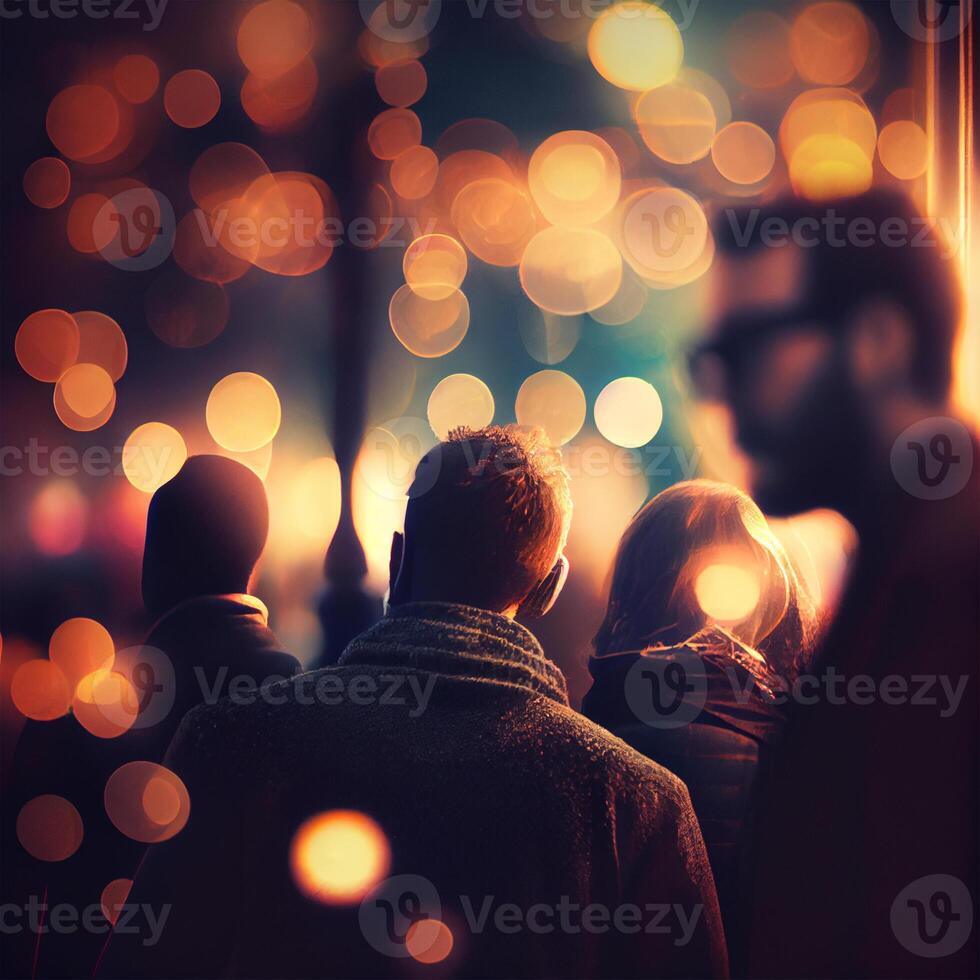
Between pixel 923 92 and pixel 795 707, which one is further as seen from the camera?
pixel 923 92

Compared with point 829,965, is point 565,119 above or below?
above

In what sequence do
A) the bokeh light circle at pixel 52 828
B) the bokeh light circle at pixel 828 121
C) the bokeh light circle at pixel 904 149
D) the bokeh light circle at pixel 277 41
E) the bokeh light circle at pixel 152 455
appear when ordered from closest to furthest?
the bokeh light circle at pixel 52 828 < the bokeh light circle at pixel 904 149 < the bokeh light circle at pixel 828 121 < the bokeh light circle at pixel 152 455 < the bokeh light circle at pixel 277 41

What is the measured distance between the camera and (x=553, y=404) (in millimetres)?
1411

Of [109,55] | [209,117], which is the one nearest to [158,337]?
[209,117]

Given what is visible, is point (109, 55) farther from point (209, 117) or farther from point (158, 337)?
point (158, 337)

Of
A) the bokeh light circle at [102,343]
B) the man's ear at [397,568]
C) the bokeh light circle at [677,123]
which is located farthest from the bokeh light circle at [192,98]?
the man's ear at [397,568]

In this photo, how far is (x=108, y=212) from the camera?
1.57 meters

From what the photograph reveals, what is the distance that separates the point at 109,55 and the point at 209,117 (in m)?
0.22

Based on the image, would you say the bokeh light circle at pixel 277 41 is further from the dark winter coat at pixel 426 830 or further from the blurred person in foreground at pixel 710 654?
the dark winter coat at pixel 426 830

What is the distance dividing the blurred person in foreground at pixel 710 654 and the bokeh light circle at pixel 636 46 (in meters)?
0.81

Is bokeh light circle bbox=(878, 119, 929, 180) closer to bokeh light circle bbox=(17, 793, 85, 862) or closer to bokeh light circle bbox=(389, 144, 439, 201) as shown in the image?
bokeh light circle bbox=(389, 144, 439, 201)

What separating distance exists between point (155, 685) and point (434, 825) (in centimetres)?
62

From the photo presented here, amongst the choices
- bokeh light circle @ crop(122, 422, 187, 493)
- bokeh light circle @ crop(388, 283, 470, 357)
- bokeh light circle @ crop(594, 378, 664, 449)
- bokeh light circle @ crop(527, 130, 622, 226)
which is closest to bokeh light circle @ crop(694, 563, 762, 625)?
bokeh light circle @ crop(594, 378, 664, 449)

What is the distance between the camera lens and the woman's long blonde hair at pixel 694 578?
3.87ft
